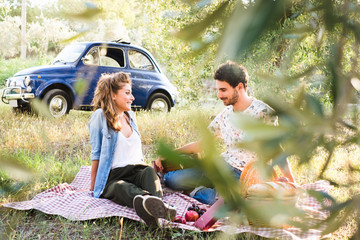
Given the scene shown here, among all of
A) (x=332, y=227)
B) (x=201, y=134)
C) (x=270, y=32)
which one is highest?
(x=270, y=32)

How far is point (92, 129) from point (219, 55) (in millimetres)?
2807

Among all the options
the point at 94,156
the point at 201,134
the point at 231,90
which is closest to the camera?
the point at 201,134

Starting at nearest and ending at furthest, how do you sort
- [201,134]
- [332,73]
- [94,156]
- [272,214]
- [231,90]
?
[201,134] < [272,214] < [332,73] < [231,90] < [94,156]

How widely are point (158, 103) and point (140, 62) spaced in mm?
984

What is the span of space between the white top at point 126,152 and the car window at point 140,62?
4725 mm

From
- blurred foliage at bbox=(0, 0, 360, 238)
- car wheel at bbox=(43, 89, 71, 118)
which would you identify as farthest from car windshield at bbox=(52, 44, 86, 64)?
blurred foliage at bbox=(0, 0, 360, 238)

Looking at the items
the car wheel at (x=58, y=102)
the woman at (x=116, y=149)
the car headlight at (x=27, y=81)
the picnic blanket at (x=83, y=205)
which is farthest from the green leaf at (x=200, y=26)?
the car headlight at (x=27, y=81)

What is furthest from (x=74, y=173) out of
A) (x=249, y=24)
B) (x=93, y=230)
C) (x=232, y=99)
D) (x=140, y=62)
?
(x=140, y=62)

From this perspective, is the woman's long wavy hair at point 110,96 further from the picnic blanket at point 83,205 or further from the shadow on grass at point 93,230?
the shadow on grass at point 93,230

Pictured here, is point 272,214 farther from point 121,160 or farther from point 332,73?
point 121,160

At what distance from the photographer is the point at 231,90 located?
294 cm

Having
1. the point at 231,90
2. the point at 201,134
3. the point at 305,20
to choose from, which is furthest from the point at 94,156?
the point at 201,134

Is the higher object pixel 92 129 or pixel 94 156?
pixel 92 129

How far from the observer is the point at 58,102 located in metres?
6.29
